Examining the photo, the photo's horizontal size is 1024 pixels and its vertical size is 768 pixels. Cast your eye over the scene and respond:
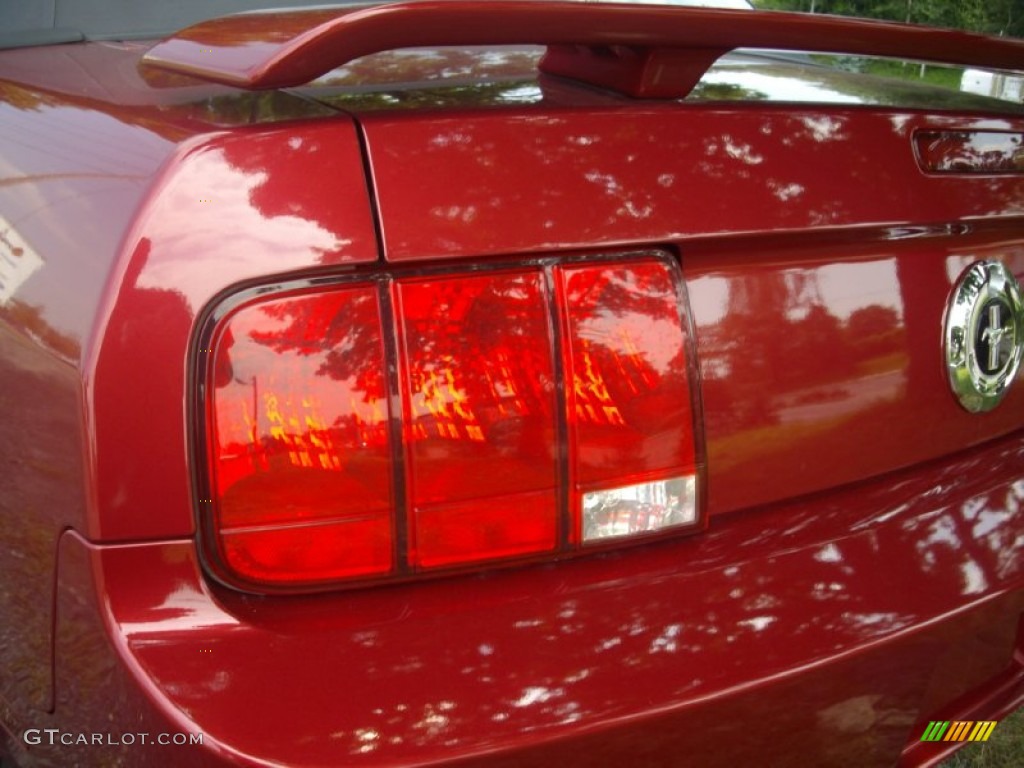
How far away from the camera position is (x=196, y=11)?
7.41ft

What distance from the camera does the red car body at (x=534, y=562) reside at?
3.75 ft

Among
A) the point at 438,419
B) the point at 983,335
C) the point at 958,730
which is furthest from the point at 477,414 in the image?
the point at 958,730

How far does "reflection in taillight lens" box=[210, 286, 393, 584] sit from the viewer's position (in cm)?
116

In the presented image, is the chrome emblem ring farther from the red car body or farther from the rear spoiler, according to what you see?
the rear spoiler

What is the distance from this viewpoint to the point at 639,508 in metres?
1.32

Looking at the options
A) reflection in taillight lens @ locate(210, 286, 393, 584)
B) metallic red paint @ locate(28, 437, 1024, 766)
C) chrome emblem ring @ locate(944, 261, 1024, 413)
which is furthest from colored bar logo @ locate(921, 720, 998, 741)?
reflection in taillight lens @ locate(210, 286, 393, 584)

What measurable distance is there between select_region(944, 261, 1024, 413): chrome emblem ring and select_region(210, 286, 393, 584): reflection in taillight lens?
0.83m

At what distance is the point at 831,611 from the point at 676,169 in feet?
1.79

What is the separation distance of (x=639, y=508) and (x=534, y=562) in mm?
137

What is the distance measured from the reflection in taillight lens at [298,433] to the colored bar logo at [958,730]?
90cm

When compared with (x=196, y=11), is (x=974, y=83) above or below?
below

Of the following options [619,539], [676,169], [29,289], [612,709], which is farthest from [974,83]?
[29,289]

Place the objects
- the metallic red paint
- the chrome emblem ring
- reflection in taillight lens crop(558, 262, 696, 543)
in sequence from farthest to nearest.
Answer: the chrome emblem ring
reflection in taillight lens crop(558, 262, 696, 543)
the metallic red paint

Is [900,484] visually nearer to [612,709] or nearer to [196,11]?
[612,709]
